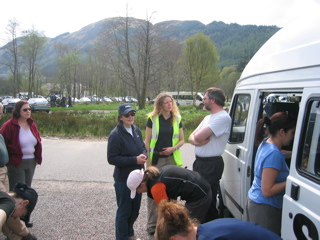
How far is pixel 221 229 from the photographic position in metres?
1.82

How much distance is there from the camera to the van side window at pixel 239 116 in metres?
3.41

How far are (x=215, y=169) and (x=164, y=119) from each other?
105 centimetres

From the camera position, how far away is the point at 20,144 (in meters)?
3.92

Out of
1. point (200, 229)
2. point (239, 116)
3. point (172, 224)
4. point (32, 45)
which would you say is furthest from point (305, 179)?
point (32, 45)

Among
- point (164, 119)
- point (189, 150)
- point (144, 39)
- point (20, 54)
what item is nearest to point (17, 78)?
point (20, 54)

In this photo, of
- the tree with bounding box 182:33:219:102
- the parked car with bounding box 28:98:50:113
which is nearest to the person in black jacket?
the parked car with bounding box 28:98:50:113

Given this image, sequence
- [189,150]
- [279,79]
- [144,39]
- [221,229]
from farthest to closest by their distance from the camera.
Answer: [144,39] → [189,150] → [279,79] → [221,229]

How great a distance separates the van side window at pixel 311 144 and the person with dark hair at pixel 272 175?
23 cm

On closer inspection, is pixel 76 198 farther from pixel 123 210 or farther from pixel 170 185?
pixel 170 185

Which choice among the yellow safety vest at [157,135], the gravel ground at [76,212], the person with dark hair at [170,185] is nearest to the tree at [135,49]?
the gravel ground at [76,212]

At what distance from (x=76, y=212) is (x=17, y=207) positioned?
1.99m

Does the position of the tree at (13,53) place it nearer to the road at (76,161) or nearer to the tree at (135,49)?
the tree at (135,49)

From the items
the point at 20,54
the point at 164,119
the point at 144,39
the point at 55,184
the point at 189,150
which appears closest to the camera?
the point at 164,119

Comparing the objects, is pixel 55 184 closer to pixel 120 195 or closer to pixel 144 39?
pixel 120 195
